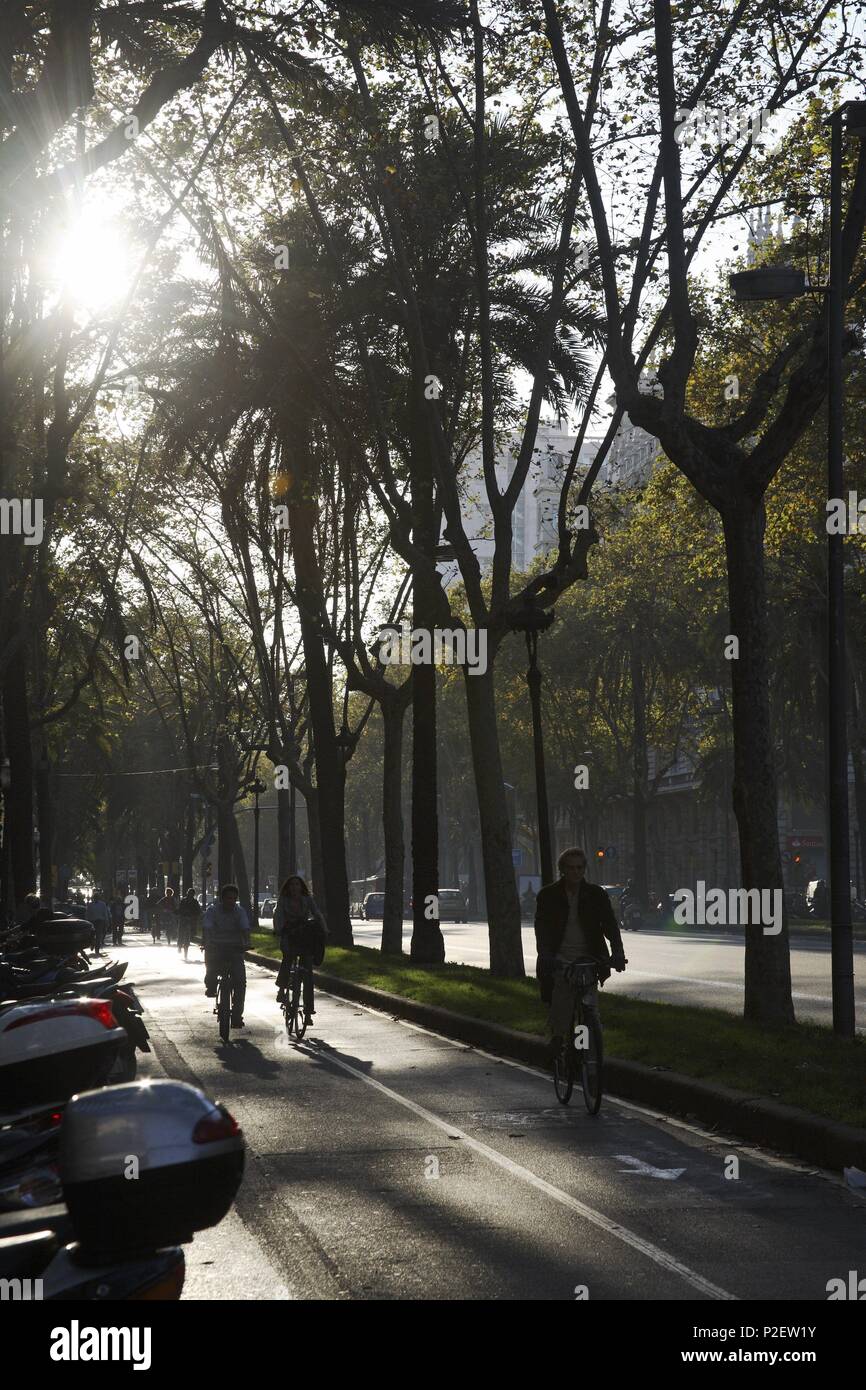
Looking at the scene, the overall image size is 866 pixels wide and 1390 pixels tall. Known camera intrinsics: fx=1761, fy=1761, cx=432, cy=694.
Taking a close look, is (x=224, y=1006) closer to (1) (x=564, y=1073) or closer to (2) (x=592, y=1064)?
(1) (x=564, y=1073)

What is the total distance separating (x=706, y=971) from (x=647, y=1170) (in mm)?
20124

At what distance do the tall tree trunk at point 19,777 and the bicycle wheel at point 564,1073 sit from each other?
19.7 metres

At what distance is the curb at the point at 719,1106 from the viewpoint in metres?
9.50

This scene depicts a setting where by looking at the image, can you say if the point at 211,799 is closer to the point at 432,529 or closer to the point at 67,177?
the point at 432,529

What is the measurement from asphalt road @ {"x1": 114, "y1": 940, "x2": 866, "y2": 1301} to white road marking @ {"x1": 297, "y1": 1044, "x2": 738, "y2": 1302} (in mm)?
14

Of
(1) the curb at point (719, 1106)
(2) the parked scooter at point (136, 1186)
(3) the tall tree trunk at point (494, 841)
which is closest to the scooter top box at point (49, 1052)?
(2) the parked scooter at point (136, 1186)

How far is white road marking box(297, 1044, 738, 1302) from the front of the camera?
6695mm

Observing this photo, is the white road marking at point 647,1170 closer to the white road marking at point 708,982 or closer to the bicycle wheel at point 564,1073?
the bicycle wheel at point 564,1073

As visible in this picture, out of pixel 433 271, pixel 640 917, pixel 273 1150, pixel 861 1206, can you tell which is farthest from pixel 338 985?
pixel 640 917

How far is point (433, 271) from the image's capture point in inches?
955

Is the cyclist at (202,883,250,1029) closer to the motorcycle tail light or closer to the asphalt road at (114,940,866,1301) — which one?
the asphalt road at (114,940,866,1301)

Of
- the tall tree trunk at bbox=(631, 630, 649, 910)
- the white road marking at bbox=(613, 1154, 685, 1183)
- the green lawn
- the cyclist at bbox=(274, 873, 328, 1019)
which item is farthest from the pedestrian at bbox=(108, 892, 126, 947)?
the white road marking at bbox=(613, 1154, 685, 1183)

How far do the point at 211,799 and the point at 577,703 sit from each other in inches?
536

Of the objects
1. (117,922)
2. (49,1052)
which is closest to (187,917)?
(117,922)
